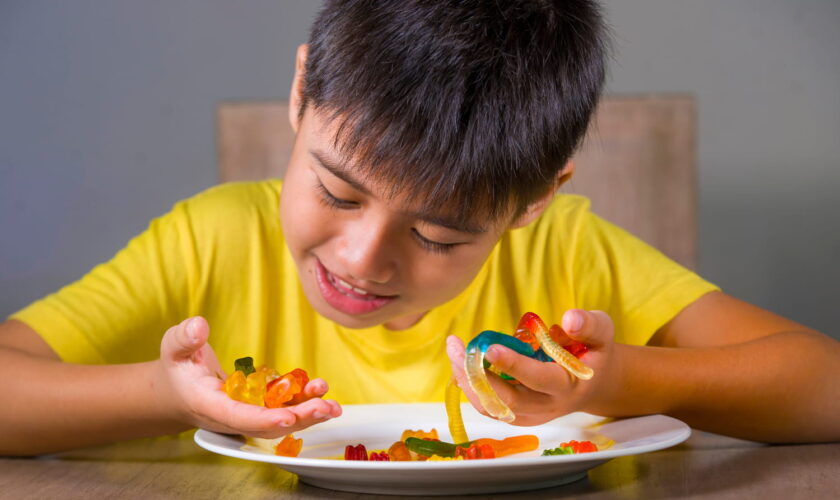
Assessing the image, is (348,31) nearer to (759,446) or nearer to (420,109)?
(420,109)

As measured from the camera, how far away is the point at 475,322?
3.84ft

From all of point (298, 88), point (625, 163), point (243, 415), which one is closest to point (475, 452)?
point (243, 415)

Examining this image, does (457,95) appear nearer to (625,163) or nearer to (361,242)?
(361,242)

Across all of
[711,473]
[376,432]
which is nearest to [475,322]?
[376,432]

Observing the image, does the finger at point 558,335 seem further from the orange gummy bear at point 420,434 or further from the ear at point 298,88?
the ear at point 298,88

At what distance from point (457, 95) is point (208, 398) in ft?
1.02

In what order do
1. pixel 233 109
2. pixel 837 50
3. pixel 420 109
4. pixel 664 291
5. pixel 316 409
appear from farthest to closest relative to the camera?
pixel 837 50 < pixel 233 109 < pixel 664 291 < pixel 420 109 < pixel 316 409

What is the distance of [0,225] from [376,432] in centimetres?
196

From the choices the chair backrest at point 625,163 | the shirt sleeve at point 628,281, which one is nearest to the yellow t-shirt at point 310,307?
the shirt sleeve at point 628,281

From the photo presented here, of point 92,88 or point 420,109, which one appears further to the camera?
point 92,88

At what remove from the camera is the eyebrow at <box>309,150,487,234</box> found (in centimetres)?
80

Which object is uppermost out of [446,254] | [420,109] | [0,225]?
[420,109]

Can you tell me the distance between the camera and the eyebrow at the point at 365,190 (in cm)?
80

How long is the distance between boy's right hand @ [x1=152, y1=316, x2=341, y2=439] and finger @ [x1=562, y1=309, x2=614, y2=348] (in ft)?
0.54
